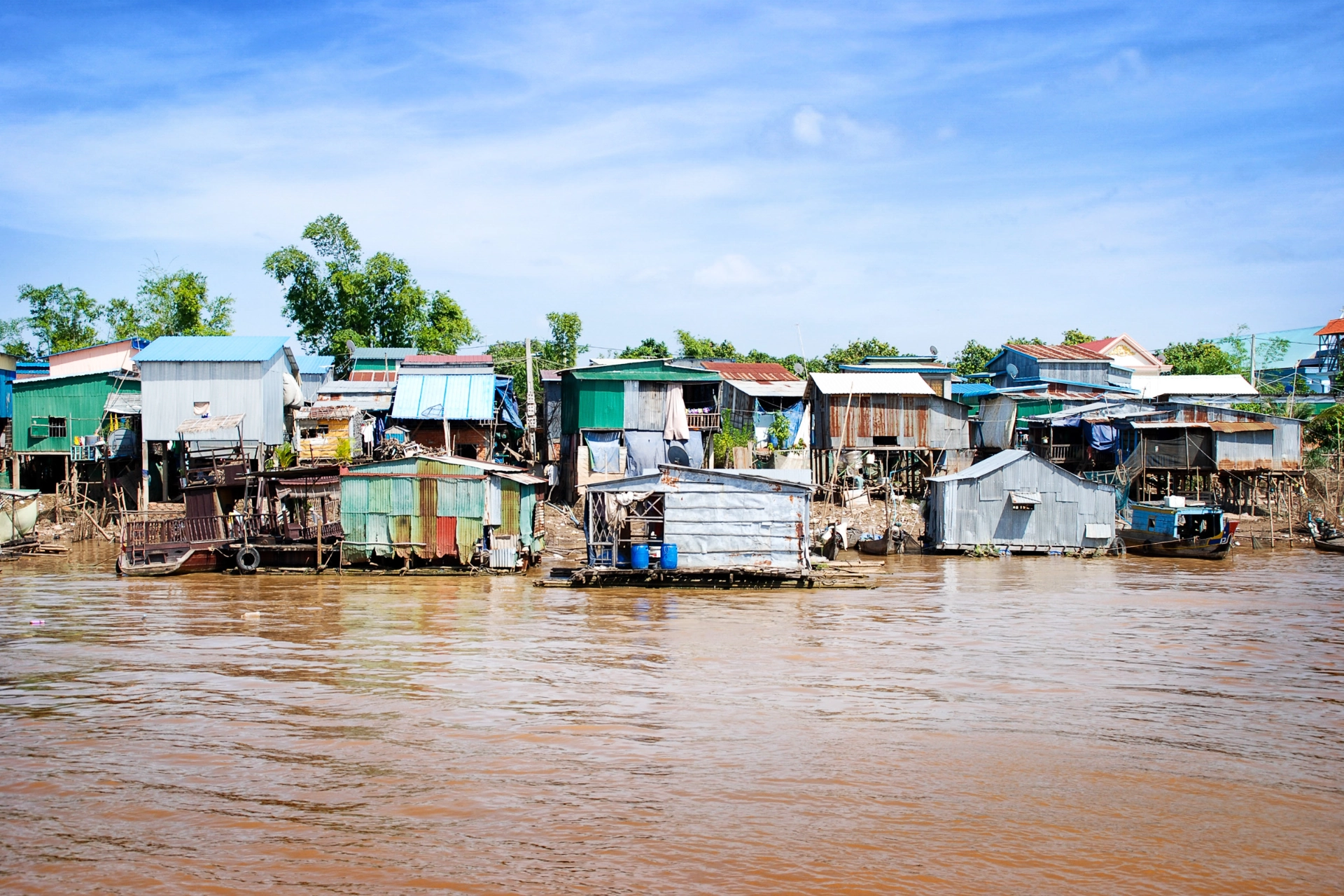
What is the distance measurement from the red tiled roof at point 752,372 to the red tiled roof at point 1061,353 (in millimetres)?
11546

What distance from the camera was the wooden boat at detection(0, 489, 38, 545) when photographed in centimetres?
2956

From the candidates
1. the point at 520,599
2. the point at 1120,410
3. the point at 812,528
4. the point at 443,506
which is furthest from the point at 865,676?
the point at 1120,410

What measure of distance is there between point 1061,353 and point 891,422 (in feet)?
47.1

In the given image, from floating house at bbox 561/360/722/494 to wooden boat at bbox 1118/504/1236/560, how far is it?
604 inches

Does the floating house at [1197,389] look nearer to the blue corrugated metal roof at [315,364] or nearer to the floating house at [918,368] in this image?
the floating house at [918,368]

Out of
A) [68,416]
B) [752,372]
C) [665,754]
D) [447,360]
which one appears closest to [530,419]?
[447,360]

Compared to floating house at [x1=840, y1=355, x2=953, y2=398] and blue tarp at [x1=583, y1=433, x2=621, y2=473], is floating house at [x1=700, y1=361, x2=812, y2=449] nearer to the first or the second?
floating house at [x1=840, y1=355, x2=953, y2=398]

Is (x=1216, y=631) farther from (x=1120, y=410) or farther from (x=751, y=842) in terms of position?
(x=1120, y=410)

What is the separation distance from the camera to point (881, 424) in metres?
36.3

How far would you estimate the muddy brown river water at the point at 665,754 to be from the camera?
7.73 meters

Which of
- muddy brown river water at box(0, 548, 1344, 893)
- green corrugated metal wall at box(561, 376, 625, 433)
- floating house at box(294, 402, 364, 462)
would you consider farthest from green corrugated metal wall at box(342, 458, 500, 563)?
green corrugated metal wall at box(561, 376, 625, 433)

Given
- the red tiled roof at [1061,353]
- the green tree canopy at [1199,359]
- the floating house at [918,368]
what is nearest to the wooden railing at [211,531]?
the floating house at [918,368]

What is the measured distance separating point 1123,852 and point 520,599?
1533 centimetres

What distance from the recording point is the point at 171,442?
34.2 meters
